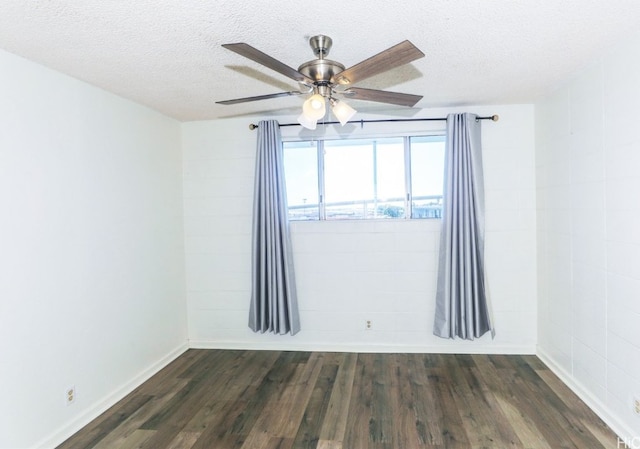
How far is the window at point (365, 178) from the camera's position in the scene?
3838 millimetres

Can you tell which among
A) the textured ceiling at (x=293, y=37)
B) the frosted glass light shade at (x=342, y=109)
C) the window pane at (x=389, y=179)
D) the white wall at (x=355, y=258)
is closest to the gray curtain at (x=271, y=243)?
the white wall at (x=355, y=258)

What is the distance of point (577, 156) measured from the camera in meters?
2.85

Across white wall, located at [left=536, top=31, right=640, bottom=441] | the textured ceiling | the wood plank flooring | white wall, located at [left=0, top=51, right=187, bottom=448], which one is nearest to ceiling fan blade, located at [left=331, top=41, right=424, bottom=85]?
the textured ceiling

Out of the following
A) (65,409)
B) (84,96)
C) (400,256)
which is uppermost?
(84,96)

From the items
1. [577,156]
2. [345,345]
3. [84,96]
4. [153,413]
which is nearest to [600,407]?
[577,156]

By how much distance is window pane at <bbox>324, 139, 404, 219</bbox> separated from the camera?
12.7 ft

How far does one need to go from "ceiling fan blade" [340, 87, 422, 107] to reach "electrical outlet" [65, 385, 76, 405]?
265 cm

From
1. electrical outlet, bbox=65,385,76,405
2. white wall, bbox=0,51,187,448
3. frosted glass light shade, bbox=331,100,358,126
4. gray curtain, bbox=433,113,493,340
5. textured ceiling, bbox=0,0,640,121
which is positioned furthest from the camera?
gray curtain, bbox=433,113,493,340

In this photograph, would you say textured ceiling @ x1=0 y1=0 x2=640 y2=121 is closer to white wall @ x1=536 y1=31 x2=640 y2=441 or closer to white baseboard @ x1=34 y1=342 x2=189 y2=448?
white wall @ x1=536 y1=31 x2=640 y2=441

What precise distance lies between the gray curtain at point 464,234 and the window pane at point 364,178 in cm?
52

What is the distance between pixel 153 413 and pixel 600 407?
3.18 metres

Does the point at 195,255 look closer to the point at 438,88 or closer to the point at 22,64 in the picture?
the point at 22,64

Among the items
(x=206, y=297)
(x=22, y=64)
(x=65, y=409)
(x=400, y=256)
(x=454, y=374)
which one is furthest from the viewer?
(x=206, y=297)

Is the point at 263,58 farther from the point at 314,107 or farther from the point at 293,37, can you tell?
the point at 293,37
